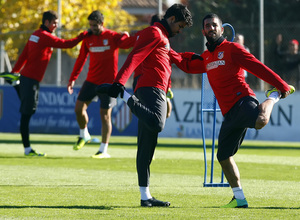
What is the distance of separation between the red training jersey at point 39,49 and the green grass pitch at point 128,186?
1392 mm

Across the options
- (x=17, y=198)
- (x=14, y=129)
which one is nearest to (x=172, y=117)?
(x=14, y=129)

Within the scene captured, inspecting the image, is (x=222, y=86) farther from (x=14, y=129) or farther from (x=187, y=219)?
(x=14, y=129)

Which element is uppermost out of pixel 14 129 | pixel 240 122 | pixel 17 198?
pixel 240 122

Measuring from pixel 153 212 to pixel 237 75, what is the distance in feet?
4.94

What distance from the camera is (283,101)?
18.6 metres

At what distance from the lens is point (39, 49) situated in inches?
507

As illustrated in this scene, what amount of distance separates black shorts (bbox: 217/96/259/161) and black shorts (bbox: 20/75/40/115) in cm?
601

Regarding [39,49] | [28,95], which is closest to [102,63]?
[39,49]

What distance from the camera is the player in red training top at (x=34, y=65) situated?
1275cm

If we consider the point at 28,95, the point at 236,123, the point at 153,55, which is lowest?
the point at 28,95

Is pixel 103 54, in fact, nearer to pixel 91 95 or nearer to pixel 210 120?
pixel 91 95

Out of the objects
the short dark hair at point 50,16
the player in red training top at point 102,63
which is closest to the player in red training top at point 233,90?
the player in red training top at point 102,63

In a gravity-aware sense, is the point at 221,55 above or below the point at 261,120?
above

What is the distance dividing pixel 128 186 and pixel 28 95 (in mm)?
4335
